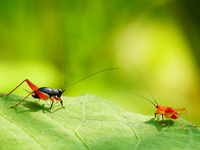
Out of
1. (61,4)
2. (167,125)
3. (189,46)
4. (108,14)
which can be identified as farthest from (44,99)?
(189,46)

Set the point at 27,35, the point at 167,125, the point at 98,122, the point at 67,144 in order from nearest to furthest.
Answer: the point at 67,144 → the point at 98,122 → the point at 167,125 → the point at 27,35

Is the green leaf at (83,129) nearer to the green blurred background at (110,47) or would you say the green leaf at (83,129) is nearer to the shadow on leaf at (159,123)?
the shadow on leaf at (159,123)

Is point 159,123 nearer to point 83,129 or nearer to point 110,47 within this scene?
point 83,129

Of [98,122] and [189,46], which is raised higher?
[189,46]

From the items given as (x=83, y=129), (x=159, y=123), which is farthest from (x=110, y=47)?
(x=83, y=129)

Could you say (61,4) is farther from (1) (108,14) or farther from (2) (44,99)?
(2) (44,99)

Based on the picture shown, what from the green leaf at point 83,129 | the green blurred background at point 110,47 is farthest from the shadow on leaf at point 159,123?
the green blurred background at point 110,47

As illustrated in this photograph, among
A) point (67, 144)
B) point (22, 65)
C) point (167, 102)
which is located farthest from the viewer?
point (167, 102)
